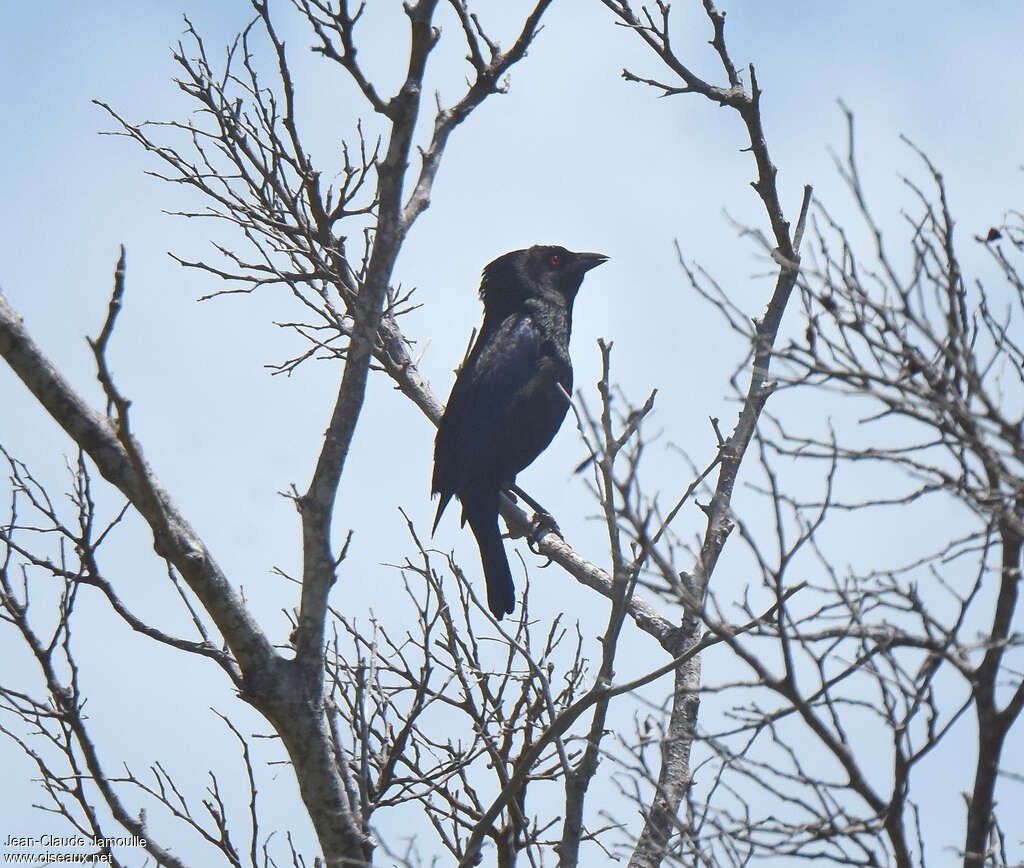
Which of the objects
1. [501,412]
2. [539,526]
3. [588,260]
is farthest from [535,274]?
[539,526]

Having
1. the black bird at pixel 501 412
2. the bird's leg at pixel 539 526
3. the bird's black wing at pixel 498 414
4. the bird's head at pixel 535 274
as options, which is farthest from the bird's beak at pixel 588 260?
the bird's leg at pixel 539 526

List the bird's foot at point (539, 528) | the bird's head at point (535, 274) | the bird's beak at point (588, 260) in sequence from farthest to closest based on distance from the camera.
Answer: the bird's beak at point (588, 260)
the bird's head at point (535, 274)
the bird's foot at point (539, 528)

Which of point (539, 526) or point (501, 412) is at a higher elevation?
point (501, 412)

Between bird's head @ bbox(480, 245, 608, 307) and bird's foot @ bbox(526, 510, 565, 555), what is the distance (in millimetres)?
1778

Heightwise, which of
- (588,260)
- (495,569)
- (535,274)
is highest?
(588,260)

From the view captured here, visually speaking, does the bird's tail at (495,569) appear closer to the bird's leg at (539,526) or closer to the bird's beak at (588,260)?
the bird's leg at (539,526)

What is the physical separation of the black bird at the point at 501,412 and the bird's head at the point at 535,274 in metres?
0.02

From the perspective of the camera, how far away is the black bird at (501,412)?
7.19 metres

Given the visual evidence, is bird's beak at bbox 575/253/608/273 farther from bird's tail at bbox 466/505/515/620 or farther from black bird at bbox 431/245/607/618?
bird's tail at bbox 466/505/515/620

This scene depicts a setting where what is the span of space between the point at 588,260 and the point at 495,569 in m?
2.44

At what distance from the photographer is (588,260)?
830 centimetres

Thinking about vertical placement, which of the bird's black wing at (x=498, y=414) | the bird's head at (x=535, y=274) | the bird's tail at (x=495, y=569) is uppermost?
the bird's head at (x=535, y=274)

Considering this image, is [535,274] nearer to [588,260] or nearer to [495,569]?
[588,260]

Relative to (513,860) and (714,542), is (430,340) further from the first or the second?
(513,860)
